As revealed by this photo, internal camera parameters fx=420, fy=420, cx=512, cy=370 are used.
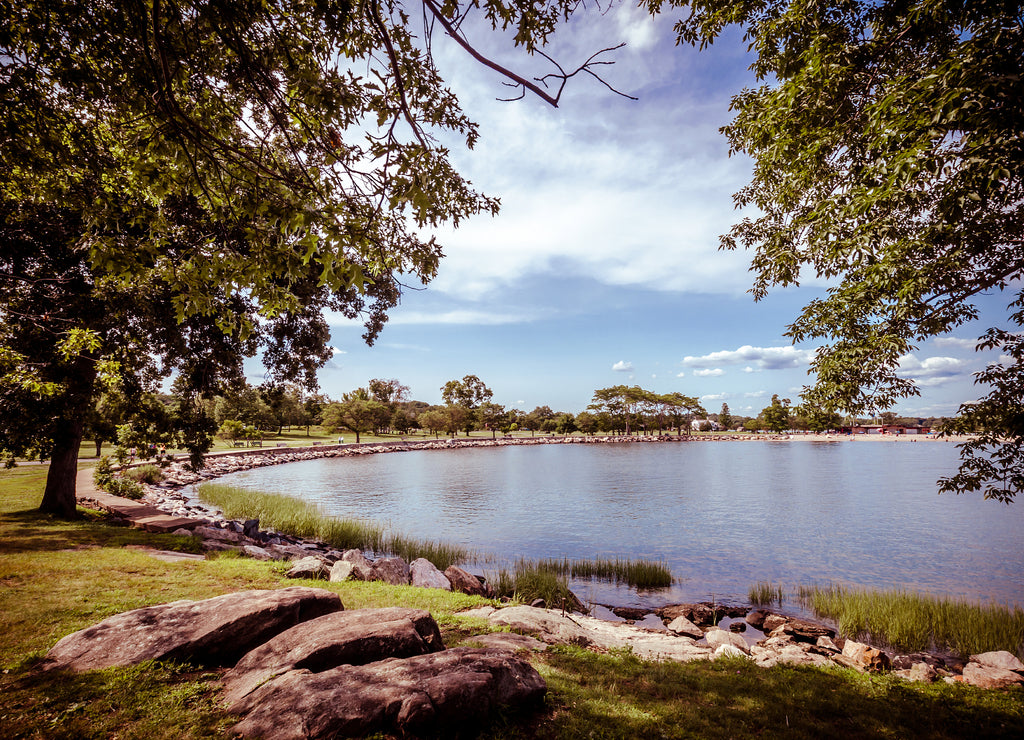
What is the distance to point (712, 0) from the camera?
677 centimetres

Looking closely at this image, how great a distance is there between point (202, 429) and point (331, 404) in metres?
83.2

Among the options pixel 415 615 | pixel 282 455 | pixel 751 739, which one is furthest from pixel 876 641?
pixel 282 455

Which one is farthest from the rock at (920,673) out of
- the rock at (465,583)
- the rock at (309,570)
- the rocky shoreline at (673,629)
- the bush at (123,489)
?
the bush at (123,489)

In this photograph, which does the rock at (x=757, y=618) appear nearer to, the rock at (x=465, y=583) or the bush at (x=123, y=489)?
the rock at (x=465, y=583)

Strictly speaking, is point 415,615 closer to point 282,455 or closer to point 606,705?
point 606,705

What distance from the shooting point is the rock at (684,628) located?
9.76 meters

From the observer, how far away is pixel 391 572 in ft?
36.1

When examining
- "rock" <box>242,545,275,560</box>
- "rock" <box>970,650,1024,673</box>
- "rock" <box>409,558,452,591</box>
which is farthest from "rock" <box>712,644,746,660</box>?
Result: "rock" <box>242,545,275,560</box>

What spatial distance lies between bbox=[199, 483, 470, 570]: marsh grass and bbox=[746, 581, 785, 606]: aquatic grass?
945cm

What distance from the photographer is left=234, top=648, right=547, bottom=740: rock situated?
3605 millimetres

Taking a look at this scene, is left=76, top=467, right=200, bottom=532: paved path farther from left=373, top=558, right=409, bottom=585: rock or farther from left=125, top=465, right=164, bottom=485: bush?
left=125, top=465, right=164, bottom=485: bush

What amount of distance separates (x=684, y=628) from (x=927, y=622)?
6107mm

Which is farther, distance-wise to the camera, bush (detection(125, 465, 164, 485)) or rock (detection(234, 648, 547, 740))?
bush (detection(125, 465, 164, 485))

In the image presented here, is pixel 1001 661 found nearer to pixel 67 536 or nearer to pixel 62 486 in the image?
pixel 67 536
